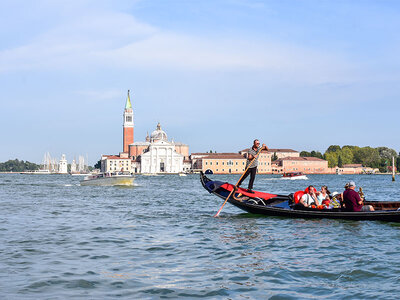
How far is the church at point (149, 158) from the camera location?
11525cm

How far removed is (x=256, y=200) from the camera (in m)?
12.6

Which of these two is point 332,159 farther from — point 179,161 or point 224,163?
point 179,161

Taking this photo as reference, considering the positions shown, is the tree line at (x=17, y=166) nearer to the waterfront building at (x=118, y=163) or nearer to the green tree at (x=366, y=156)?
the waterfront building at (x=118, y=163)

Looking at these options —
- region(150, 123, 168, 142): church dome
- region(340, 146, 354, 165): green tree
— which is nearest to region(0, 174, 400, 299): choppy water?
region(150, 123, 168, 142): church dome

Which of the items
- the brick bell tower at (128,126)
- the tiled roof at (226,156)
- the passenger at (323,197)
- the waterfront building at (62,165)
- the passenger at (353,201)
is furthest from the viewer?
the waterfront building at (62,165)

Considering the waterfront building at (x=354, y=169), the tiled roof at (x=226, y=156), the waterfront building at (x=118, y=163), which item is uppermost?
the tiled roof at (x=226, y=156)

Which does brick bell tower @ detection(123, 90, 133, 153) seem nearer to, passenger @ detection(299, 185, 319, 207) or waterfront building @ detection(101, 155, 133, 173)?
waterfront building @ detection(101, 155, 133, 173)

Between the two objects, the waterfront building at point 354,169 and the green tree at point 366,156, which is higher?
the green tree at point 366,156

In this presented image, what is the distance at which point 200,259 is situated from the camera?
23.5 ft

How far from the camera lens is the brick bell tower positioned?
12494 cm

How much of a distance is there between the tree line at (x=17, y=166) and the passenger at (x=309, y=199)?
165547mm

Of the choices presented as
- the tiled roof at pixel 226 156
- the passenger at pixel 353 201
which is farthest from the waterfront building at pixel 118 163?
the passenger at pixel 353 201

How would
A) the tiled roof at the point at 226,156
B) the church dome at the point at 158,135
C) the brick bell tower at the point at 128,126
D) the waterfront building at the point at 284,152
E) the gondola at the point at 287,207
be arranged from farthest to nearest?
the waterfront building at the point at 284,152 → the brick bell tower at the point at 128,126 → the church dome at the point at 158,135 → the tiled roof at the point at 226,156 → the gondola at the point at 287,207

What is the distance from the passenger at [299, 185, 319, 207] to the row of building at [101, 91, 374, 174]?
10138 cm
